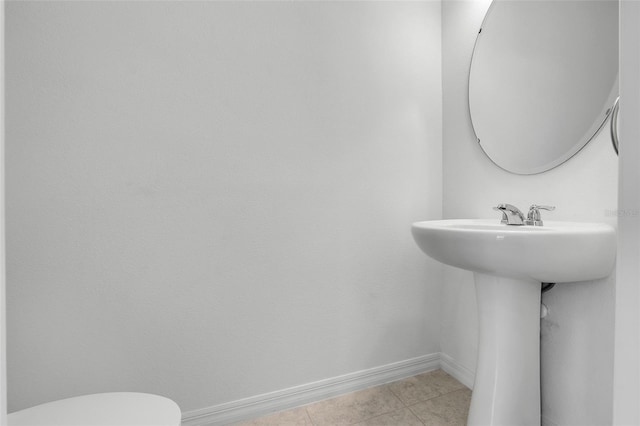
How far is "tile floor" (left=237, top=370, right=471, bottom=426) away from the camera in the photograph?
1.38 meters

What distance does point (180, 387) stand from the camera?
51.8 inches

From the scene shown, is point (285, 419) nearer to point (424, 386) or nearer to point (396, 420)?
point (396, 420)

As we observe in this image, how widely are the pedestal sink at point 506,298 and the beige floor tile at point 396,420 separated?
259mm

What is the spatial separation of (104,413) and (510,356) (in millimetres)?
1215

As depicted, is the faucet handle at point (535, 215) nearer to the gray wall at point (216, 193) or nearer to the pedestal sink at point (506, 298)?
the pedestal sink at point (506, 298)

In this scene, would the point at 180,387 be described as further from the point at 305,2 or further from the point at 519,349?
the point at 305,2

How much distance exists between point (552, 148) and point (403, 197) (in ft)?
2.12

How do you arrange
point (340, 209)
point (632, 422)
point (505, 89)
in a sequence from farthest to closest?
1. point (340, 209)
2. point (505, 89)
3. point (632, 422)

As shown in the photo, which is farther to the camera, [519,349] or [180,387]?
[180,387]

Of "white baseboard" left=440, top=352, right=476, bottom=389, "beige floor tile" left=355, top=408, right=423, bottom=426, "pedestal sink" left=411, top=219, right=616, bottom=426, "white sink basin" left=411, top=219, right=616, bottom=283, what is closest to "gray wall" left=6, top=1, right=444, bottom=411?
"white baseboard" left=440, top=352, right=476, bottom=389

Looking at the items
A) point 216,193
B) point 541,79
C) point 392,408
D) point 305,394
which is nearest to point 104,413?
point 216,193

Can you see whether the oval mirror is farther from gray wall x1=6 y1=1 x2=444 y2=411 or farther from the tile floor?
the tile floor

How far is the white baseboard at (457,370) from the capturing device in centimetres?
160

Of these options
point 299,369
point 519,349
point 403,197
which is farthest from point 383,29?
point 299,369
